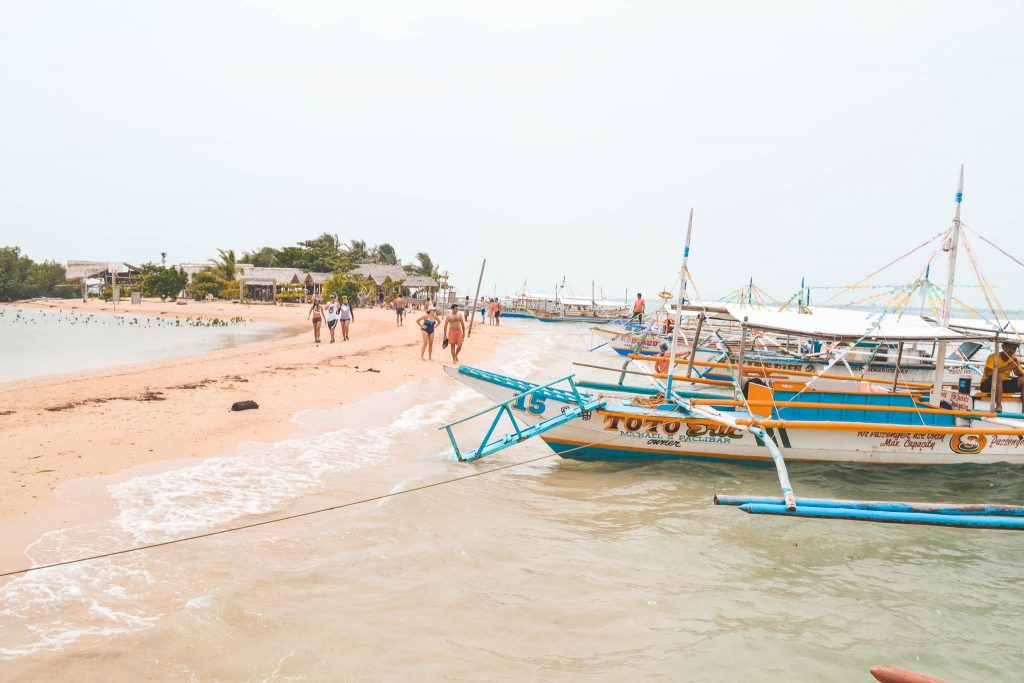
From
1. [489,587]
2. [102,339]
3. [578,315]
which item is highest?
[578,315]

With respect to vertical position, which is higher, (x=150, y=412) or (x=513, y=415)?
(x=513, y=415)

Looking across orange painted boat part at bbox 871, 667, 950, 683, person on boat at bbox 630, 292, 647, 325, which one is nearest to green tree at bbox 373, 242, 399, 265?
person on boat at bbox 630, 292, 647, 325

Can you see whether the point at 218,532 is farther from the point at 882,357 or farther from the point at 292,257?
the point at 292,257

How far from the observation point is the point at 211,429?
9664 mm

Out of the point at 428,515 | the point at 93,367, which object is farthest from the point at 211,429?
the point at 93,367

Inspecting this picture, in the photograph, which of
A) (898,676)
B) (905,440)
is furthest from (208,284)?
(898,676)

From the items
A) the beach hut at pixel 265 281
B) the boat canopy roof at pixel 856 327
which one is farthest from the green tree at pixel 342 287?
the boat canopy roof at pixel 856 327

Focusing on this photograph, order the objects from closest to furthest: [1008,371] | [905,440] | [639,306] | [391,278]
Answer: [905,440]
[1008,371]
[639,306]
[391,278]

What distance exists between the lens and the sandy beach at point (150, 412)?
6.55 meters

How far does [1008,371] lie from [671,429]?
6821 millimetres

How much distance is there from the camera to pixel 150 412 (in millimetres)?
10320

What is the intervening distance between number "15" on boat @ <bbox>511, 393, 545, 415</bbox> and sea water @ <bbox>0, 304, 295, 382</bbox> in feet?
46.0

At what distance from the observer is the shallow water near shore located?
438 centimetres

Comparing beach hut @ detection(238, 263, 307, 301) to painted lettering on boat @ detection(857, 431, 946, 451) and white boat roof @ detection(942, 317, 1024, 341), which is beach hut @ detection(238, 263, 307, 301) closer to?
white boat roof @ detection(942, 317, 1024, 341)
